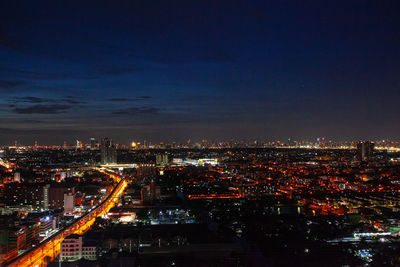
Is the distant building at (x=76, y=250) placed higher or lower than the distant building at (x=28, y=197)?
lower

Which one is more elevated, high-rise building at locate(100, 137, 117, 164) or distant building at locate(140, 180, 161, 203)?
high-rise building at locate(100, 137, 117, 164)

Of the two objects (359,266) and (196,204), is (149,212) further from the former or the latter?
(359,266)

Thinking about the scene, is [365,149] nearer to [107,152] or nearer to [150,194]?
[107,152]

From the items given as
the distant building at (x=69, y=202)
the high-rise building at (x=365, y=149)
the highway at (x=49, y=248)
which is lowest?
the highway at (x=49, y=248)

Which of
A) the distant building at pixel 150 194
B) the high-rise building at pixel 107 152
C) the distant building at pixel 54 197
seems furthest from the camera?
the high-rise building at pixel 107 152

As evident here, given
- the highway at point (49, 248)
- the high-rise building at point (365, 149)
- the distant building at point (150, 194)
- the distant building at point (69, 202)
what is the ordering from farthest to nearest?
the high-rise building at point (365, 149) < the distant building at point (150, 194) < the distant building at point (69, 202) < the highway at point (49, 248)

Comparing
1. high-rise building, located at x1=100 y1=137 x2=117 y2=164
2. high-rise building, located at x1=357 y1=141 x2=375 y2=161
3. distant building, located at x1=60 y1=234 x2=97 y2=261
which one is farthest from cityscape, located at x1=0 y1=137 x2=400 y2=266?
high-rise building, located at x1=357 y1=141 x2=375 y2=161

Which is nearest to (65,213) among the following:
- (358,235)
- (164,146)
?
(358,235)

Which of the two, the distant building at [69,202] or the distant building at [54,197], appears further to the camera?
the distant building at [54,197]

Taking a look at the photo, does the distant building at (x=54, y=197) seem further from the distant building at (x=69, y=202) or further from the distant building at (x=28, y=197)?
the distant building at (x=69, y=202)

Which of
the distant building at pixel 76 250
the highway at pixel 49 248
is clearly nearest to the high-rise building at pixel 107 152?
the highway at pixel 49 248

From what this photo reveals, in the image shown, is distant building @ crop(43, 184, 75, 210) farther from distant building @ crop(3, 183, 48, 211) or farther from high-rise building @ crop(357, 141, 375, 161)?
high-rise building @ crop(357, 141, 375, 161)
